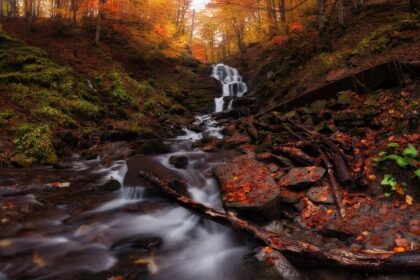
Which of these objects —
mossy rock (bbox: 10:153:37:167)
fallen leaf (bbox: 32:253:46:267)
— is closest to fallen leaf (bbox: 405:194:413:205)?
fallen leaf (bbox: 32:253:46:267)

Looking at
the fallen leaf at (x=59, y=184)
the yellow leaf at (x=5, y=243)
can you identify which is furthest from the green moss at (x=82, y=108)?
the yellow leaf at (x=5, y=243)

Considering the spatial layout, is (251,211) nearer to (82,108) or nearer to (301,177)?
(301,177)

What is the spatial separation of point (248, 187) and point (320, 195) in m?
1.46

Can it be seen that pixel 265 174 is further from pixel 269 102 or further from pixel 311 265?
pixel 269 102

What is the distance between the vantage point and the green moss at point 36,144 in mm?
9805

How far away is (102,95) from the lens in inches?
624

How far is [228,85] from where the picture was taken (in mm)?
24594

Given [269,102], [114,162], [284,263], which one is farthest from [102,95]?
[284,263]

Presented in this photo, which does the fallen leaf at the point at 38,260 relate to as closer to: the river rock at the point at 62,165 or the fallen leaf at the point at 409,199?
the river rock at the point at 62,165

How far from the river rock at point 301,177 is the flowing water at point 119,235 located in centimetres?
162

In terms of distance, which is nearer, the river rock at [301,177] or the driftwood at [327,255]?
the driftwood at [327,255]

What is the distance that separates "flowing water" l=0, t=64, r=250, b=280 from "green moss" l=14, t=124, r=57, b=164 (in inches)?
46.0

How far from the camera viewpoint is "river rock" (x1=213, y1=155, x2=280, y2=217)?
5.59 m

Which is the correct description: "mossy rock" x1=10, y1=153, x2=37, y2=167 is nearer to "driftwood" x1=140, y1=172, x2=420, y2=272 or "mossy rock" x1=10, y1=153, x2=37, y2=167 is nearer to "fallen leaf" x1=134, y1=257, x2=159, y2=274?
"fallen leaf" x1=134, y1=257, x2=159, y2=274
